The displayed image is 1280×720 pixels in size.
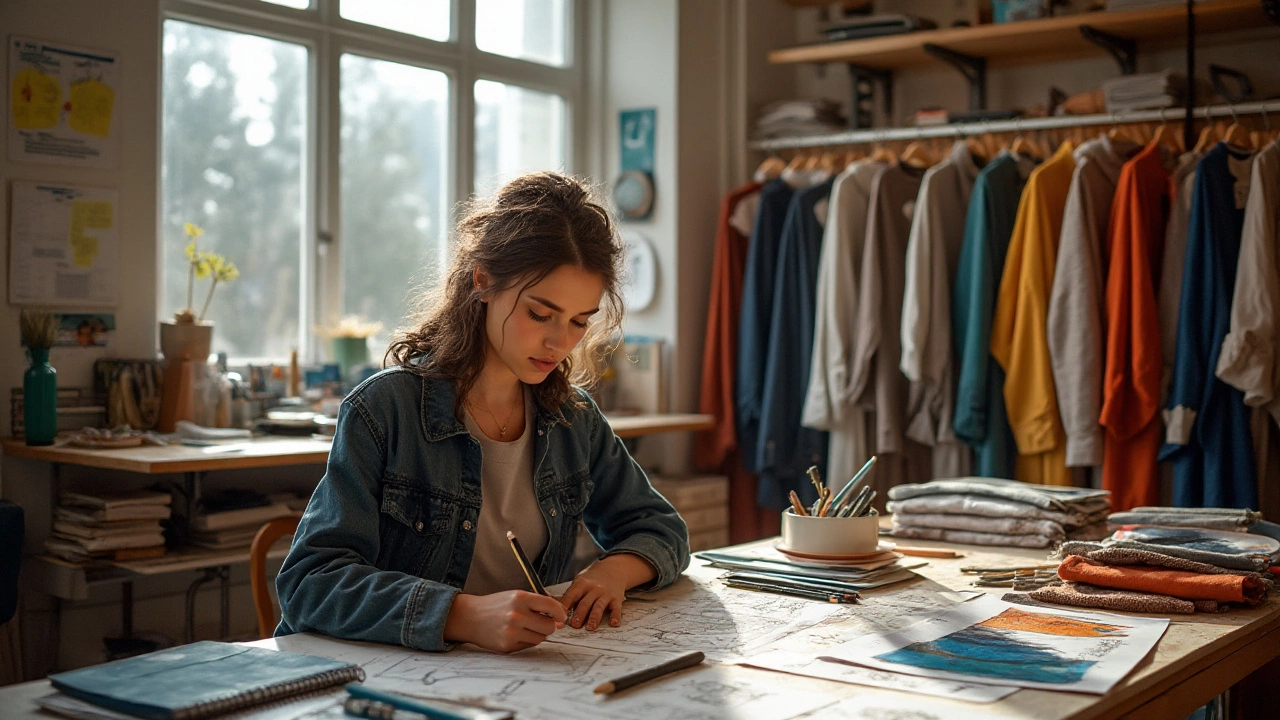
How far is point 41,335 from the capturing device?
2945mm

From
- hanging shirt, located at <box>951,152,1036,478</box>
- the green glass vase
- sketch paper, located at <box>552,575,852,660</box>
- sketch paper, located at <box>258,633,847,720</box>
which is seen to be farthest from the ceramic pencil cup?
the green glass vase

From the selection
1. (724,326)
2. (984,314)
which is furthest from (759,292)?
(984,314)

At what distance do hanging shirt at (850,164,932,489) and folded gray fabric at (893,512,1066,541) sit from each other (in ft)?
5.09

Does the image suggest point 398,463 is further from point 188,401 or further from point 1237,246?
point 1237,246

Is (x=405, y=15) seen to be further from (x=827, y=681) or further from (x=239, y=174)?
(x=827, y=681)

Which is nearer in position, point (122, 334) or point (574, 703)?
point (574, 703)

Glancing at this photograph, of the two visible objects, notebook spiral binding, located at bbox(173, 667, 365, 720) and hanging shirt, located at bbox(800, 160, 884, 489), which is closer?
notebook spiral binding, located at bbox(173, 667, 365, 720)

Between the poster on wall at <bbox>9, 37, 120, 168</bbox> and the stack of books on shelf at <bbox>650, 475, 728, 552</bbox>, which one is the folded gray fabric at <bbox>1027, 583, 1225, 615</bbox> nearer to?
the stack of books on shelf at <bbox>650, 475, 728, 552</bbox>

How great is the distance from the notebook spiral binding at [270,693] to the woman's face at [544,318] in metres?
0.58

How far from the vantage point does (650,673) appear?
1.23 meters

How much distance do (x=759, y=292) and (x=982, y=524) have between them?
2118 millimetres

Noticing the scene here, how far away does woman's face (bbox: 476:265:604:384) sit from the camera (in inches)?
65.9

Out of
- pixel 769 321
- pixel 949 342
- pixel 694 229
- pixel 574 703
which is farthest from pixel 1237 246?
pixel 574 703

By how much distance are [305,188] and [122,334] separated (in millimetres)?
843
